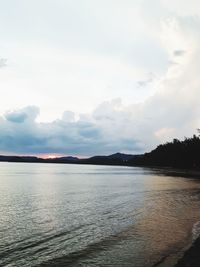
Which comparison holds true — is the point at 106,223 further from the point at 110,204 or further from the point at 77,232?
the point at 110,204

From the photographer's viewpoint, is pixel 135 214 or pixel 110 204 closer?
pixel 135 214

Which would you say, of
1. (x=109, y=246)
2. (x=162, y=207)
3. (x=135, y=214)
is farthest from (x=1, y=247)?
(x=162, y=207)

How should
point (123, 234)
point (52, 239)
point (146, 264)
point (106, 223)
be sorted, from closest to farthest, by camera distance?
point (146, 264)
point (52, 239)
point (123, 234)
point (106, 223)

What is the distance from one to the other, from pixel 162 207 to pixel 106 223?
13.9 m

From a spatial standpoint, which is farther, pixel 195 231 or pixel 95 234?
pixel 195 231

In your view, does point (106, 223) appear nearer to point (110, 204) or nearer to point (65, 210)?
point (65, 210)

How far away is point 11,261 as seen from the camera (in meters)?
20.8

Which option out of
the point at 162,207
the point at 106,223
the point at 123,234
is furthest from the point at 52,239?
the point at 162,207

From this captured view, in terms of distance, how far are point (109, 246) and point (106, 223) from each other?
912 centimetres

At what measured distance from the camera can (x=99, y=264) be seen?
20.5 m

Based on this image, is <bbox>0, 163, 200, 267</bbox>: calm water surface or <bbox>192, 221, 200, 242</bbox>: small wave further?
<bbox>192, 221, 200, 242</bbox>: small wave

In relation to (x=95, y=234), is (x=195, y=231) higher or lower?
higher

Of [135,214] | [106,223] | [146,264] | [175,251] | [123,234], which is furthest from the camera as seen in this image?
[135,214]

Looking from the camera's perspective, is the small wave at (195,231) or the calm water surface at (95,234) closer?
the calm water surface at (95,234)
